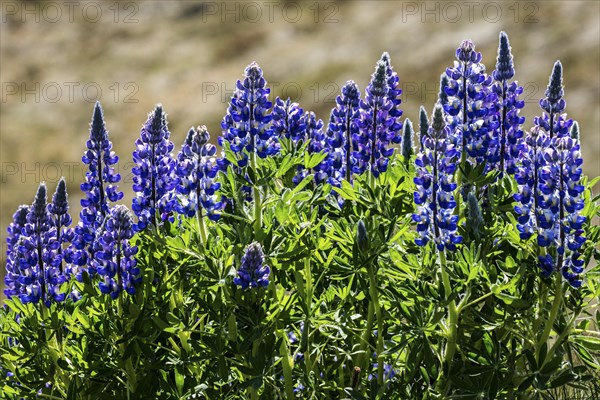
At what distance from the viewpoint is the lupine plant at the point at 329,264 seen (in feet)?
12.3

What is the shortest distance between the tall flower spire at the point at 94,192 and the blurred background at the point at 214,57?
72.8 feet

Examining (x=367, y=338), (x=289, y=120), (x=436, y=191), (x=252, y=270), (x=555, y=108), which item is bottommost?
(x=367, y=338)

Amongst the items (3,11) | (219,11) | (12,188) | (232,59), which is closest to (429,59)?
(232,59)

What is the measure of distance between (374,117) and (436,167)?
68cm

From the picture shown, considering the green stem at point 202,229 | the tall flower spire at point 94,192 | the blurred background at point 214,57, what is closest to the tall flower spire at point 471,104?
the green stem at point 202,229

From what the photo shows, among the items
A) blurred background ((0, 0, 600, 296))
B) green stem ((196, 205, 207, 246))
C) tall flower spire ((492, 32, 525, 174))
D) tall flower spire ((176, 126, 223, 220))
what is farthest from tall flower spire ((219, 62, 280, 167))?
blurred background ((0, 0, 600, 296))

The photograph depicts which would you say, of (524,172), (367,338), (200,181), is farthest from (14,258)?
(524,172)

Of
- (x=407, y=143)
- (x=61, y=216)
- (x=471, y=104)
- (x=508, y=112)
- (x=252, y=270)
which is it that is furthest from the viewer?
(x=407, y=143)

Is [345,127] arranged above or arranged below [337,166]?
above

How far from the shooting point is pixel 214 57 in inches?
1300

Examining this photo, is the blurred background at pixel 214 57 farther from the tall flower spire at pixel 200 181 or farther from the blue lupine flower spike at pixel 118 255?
the blue lupine flower spike at pixel 118 255

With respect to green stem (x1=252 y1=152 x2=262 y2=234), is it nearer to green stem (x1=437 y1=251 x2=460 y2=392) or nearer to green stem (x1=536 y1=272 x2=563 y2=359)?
green stem (x1=437 y1=251 x2=460 y2=392)

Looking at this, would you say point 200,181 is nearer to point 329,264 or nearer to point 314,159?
point 314,159

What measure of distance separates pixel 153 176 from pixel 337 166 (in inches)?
36.8
